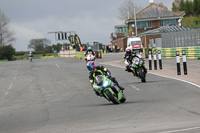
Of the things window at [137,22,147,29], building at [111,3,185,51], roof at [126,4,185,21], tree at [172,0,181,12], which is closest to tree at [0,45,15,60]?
building at [111,3,185,51]

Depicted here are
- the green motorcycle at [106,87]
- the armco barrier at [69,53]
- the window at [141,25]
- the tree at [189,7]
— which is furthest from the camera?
the tree at [189,7]

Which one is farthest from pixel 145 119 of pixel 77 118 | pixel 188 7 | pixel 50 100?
pixel 188 7

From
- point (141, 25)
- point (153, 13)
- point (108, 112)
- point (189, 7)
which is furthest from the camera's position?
point (189, 7)

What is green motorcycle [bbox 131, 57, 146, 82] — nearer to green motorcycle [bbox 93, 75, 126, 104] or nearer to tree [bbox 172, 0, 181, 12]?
green motorcycle [bbox 93, 75, 126, 104]

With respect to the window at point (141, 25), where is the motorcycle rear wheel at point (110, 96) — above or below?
below

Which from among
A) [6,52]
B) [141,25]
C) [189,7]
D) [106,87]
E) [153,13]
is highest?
[189,7]

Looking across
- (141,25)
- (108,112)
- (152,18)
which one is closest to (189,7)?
(152,18)

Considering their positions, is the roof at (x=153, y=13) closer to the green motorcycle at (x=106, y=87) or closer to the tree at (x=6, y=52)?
the tree at (x=6, y=52)

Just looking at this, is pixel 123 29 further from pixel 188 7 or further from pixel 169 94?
pixel 169 94

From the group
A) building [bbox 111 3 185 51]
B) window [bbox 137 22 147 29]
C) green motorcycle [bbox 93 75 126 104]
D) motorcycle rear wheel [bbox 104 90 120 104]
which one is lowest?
motorcycle rear wheel [bbox 104 90 120 104]

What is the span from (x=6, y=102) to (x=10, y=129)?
20.8 feet

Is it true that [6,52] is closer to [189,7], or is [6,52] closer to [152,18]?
[152,18]

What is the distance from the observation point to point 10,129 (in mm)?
8852

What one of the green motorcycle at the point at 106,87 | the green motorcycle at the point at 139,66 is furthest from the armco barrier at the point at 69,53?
the green motorcycle at the point at 106,87
